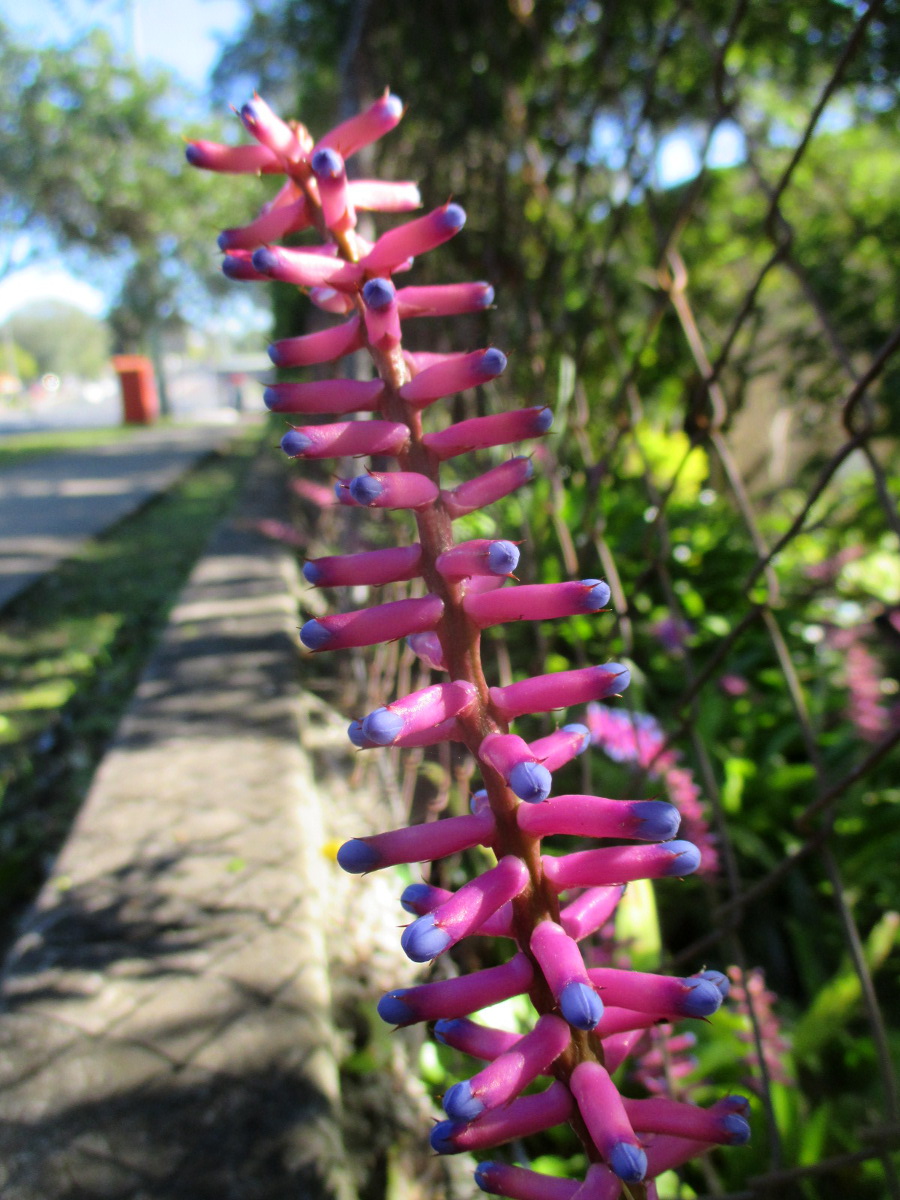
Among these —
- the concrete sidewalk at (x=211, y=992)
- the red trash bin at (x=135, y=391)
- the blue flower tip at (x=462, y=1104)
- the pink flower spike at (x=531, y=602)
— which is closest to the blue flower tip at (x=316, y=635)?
the pink flower spike at (x=531, y=602)

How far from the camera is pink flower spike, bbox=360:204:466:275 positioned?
669 millimetres

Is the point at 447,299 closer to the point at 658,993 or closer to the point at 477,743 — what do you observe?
the point at 477,743

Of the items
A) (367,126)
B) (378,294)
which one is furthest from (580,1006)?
(367,126)

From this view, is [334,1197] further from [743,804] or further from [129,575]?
[129,575]

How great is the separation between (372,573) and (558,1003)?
34 centimetres

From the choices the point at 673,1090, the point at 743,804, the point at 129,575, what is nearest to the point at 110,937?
the point at 673,1090

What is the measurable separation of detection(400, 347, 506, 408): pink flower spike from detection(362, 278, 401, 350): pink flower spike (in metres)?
0.04

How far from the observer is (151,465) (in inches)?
605

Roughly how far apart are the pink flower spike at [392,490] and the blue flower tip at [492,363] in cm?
9

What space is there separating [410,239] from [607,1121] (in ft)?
2.17

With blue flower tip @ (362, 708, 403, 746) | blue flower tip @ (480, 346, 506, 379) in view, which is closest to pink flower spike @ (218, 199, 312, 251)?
blue flower tip @ (480, 346, 506, 379)

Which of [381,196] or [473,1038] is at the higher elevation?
[381,196]

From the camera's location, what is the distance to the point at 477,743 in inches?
25.1

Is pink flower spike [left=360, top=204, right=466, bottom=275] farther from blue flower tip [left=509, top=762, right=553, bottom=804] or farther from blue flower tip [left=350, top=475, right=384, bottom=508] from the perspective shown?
blue flower tip [left=509, top=762, right=553, bottom=804]
